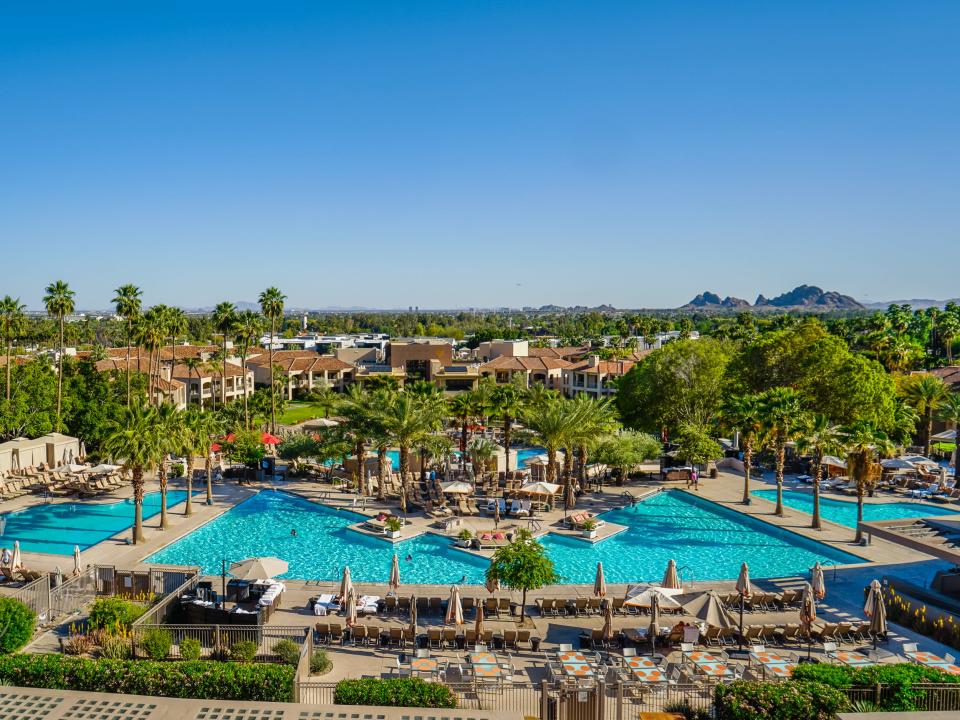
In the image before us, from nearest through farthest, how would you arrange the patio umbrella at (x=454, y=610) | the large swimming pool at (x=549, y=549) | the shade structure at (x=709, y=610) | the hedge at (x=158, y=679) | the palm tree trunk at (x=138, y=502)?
the hedge at (x=158, y=679), the shade structure at (x=709, y=610), the patio umbrella at (x=454, y=610), the large swimming pool at (x=549, y=549), the palm tree trunk at (x=138, y=502)

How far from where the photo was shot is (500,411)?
37.3m

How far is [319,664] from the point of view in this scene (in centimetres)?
1541

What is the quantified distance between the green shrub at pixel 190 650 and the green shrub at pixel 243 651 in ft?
2.36

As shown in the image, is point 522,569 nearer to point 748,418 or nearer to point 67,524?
point 748,418

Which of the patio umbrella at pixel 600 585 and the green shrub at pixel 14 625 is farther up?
the green shrub at pixel 14 625

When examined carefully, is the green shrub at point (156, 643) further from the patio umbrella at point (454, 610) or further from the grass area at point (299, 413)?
the grass area at point (299, 413)

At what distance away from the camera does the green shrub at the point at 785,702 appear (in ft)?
39.1

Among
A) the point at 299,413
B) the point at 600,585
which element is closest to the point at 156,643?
the point at 600,585

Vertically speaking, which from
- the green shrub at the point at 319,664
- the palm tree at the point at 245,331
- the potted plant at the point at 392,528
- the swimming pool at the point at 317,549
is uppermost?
the palm tree at the point at 245,331

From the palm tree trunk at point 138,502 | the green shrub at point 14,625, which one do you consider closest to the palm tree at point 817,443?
the palm tree trunk at point 138,502

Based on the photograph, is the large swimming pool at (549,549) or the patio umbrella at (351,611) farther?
the large swimming pool at (549,549)

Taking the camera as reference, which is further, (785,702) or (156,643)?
(156,643)

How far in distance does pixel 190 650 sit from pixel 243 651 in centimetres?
115

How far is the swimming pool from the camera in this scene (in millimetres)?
24312
